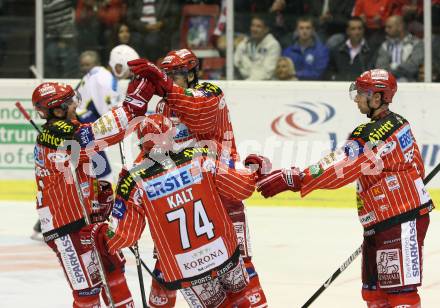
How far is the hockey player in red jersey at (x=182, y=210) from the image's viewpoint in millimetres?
5402

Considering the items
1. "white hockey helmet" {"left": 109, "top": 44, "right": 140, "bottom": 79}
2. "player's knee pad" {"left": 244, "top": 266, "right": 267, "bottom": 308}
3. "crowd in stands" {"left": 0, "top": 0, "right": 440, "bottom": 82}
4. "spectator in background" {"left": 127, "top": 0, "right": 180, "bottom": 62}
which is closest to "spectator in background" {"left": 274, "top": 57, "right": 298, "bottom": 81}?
"crowd in stands" {"left": 0, "top": 0, "right": 440, "bottom": 82}

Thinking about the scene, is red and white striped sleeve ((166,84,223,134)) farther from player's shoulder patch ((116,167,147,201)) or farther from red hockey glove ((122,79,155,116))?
player's shoulder patch ((116,167,147,201))

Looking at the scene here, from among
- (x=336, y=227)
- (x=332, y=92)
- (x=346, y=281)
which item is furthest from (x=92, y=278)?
(x=332, y=92)

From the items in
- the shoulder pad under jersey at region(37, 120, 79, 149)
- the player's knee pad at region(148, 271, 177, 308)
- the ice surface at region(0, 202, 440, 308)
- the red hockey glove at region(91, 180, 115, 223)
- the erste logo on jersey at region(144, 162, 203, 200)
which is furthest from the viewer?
the ice surface at region(0, 202, 440, 308)

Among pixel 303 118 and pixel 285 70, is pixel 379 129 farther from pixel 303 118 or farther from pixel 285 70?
pixel 285 70

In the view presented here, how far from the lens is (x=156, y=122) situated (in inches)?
217

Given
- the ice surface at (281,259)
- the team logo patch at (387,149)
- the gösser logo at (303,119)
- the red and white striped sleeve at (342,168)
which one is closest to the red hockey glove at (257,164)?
the red and white striped sleeve at (342,168)

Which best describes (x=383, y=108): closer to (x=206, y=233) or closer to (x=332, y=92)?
(x=206, y=233)

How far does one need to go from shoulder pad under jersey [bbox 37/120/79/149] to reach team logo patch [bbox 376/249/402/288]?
168 centimetres

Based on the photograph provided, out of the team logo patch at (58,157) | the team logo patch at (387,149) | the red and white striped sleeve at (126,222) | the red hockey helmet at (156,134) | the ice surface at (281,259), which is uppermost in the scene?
the red hockey helmet at (156,134)

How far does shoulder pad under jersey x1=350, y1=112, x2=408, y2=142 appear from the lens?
5.82 metres

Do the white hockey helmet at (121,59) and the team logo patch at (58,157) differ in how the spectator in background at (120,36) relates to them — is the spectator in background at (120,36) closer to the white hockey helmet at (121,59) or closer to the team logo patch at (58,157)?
the white hockey helmet at (121,59)

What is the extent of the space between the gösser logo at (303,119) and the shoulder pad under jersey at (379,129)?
14.9 ft

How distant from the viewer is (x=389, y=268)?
19.5 feet
